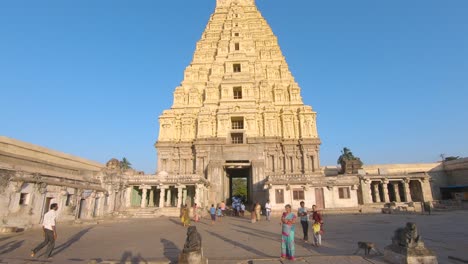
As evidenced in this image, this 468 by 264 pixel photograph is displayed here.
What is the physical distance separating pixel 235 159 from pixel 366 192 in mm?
16332

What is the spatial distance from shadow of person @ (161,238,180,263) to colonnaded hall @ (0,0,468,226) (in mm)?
11533

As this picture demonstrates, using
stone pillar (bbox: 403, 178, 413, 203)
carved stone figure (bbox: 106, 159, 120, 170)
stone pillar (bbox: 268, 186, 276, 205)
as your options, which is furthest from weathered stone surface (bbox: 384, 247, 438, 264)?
stone pillar (bbox: 403, 178, 413, 203)

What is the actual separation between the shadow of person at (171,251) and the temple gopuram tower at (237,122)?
20100 millimetres

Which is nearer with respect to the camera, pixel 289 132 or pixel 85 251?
pixel 85 251

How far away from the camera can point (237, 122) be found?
129 ft

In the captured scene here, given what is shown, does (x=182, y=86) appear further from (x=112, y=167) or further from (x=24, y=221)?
(x=24, y=221)

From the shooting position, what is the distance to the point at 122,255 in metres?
8.90

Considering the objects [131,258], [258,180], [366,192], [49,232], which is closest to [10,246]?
[49,232]

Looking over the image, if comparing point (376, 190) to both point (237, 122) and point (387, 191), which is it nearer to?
point (387, 191)

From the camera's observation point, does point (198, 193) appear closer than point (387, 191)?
Yes

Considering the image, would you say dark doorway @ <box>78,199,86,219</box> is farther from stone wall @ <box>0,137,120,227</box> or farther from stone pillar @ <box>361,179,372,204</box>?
stone pillar @ <box>361,179,372,204</box>

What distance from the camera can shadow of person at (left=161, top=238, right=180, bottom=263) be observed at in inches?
336

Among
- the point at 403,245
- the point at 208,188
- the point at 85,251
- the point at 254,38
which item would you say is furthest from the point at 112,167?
the point at 254,38

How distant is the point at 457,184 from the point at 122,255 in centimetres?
4698
